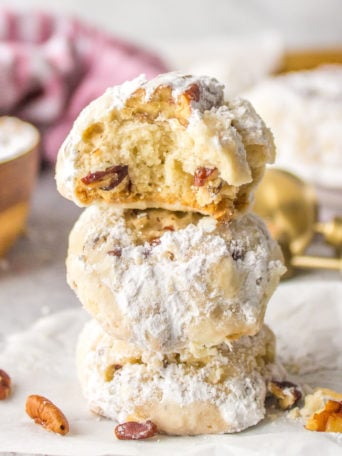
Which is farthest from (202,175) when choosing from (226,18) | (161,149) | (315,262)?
(226,18)

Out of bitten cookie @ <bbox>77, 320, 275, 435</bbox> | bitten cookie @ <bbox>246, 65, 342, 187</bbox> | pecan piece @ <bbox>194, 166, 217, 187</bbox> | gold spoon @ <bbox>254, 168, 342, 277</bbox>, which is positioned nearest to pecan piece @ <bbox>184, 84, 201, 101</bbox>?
pecan piece @ <bbox>194, 166, 217, 187</bbox>

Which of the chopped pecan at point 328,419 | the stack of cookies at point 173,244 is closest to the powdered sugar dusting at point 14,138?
the stack of cookies at point 173,244

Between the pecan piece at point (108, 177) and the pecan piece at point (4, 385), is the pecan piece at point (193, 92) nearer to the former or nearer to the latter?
the pecan piece at point (108, 177)

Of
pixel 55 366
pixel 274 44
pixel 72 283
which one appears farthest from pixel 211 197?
pixel 274 44

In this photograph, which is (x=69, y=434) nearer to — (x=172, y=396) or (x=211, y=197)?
(x=172, y=396)

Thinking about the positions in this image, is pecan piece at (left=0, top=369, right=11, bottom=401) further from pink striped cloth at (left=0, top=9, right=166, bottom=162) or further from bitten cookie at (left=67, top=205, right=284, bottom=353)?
pink striped cloth at (left=0, top=9, right=166, bottom=162)

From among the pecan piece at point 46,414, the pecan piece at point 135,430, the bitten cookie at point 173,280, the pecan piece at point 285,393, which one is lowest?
the pecan piece at point 46,414

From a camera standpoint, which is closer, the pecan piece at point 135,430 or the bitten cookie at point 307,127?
the pecan piece at point 135,430
